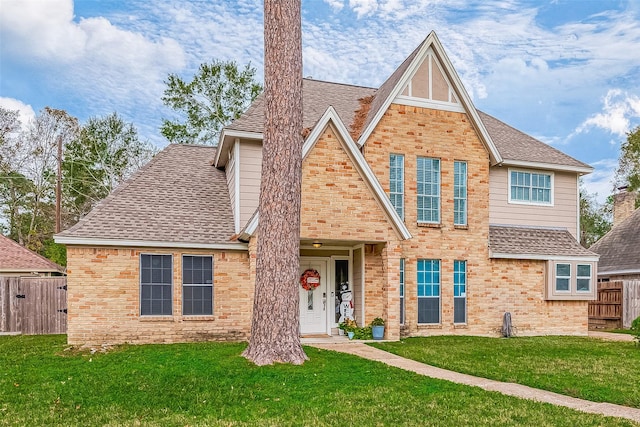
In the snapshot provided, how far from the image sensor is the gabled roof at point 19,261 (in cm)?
2089

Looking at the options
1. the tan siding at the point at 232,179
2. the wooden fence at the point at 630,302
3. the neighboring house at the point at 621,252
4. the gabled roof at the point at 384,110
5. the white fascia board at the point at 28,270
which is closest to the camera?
the tan siding at the point at 232,179

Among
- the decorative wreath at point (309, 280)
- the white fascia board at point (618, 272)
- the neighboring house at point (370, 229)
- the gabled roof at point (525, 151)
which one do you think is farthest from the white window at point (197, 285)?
the white fascia board at point (618, 272)

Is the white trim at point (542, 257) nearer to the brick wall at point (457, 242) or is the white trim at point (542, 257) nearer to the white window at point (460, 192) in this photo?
the brick wall at point (457, 242)

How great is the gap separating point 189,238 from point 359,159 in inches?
186

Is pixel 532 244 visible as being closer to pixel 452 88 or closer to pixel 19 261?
pixel 452 88

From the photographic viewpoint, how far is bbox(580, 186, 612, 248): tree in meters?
44.7

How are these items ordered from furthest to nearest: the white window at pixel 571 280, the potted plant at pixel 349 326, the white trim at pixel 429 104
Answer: the white window at pixel 571 280 < the white trim at pixel 429 104 < the potted plant at pixel 349 326

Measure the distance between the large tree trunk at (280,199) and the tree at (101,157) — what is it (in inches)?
990

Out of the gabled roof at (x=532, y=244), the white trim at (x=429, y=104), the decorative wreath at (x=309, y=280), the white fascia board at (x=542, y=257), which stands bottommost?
the decorative wreath at (x=309, y=280)

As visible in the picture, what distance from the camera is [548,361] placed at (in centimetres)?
1042

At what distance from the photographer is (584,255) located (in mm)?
16625

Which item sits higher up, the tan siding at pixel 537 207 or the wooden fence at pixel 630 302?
the tan siding at pixel 537 207

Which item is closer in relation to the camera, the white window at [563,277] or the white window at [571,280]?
the white window at [571,280]

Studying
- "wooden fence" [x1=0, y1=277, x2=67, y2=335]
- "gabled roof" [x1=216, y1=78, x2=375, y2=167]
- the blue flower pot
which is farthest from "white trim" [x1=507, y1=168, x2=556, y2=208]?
"wooden fence" [x1=0, y1=277, x2=67, y2=335]
